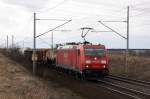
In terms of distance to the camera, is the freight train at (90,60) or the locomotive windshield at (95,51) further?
the locomotive windshield at (95,51)


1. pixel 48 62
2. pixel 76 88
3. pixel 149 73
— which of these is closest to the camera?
pixel 76 88

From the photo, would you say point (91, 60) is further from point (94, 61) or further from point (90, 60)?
point (94, 61)

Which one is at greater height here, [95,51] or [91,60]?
[95,51]

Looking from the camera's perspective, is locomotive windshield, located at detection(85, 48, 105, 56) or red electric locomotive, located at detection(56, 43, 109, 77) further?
locomotive windshield, located at detection(85, 48, 105, 56)

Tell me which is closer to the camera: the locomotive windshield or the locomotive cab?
the locomotive cab

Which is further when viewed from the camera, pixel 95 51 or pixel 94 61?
pixel 95 51

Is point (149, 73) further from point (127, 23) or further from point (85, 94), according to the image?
point (85, 94)

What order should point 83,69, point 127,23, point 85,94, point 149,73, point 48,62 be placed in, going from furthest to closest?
point 48,62, point 127,23, point 149,73, point 83,69, point 85,94

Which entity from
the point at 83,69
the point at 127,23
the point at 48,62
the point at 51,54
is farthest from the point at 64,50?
the point at 48,62

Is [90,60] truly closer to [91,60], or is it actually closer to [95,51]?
[91,60]

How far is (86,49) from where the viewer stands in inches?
1430

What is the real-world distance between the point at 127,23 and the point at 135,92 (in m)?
21.3

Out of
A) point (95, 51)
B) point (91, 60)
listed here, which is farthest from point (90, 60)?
point (95, 51)

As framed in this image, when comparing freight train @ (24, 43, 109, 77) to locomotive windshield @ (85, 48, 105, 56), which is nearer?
freight train @ (24, 43, 109, 77)
